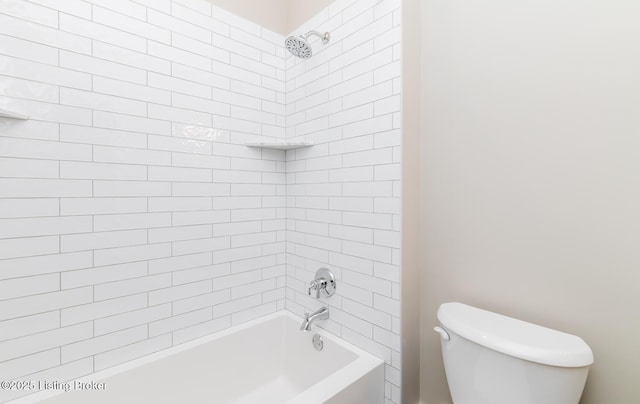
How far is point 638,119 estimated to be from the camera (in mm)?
846

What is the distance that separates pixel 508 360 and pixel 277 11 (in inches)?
84.7

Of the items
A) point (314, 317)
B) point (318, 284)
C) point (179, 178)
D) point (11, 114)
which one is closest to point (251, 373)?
point (314, 317)

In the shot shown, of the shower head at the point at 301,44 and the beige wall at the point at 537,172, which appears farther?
the shower head at the point at 301,44

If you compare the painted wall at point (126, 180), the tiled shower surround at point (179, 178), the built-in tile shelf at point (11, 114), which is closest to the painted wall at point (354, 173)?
the tiled shower surround at point (179, 178)

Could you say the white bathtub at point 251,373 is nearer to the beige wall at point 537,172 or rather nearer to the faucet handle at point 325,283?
the faucet handle at point 325,283

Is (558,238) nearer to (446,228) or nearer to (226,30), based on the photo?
(446,228)

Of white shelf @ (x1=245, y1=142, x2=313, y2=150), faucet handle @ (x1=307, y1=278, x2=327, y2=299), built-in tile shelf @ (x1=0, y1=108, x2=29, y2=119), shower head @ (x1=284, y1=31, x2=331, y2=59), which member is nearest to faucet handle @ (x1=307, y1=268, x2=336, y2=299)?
faucet handle @ (x1=307, y1=278, x2=327, y2=299)

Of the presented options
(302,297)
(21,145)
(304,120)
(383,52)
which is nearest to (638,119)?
(383,52)

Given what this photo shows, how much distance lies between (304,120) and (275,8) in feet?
2.53

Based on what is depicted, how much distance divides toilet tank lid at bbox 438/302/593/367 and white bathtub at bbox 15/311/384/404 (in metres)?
0.46

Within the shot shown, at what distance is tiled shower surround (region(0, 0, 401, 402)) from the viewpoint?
1095 mm

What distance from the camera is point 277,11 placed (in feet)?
5.95

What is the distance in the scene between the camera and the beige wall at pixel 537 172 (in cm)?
88

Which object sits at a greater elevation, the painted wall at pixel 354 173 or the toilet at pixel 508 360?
the painted wall at pixel 354 173
